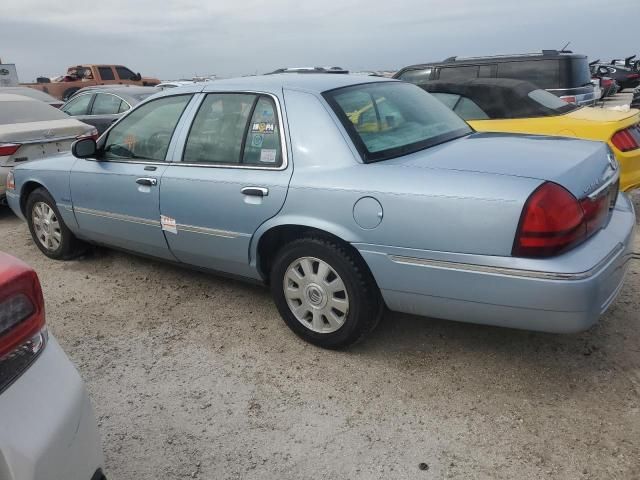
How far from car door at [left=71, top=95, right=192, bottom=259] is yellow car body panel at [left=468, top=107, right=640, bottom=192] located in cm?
313

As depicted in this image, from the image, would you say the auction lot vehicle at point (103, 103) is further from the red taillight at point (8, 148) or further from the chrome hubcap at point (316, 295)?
the chrome hubcap at point (316, 295)

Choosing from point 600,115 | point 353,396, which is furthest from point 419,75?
point 353,396

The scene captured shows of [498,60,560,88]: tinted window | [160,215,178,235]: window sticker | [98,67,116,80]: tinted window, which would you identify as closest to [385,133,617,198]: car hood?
[160,215,178,235]: window sticker

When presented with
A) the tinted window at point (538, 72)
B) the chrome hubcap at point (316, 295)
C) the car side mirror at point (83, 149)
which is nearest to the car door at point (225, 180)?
the chrome hubcap at point (316, 295)

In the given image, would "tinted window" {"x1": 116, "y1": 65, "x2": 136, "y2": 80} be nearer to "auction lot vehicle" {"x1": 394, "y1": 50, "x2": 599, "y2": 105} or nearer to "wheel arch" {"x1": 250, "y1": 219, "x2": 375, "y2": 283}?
"auction lot vehicle" {"x1": 394, "y1": 50, "x2": 599, "y2": 105}

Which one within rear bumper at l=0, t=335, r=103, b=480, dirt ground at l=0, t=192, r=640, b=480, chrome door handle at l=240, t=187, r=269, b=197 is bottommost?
dirt ground at l=0, t=192, r=640, b=480

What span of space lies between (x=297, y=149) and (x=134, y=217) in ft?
4.87

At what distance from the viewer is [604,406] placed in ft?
8.48

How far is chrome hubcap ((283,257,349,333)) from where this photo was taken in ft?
9.89

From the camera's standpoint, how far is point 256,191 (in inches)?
124

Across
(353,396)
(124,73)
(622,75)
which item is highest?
(124,73)

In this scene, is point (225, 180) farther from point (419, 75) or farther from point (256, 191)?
point (419, 75)

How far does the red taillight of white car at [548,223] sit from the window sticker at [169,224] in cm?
220

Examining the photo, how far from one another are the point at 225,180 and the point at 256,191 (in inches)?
11.0
